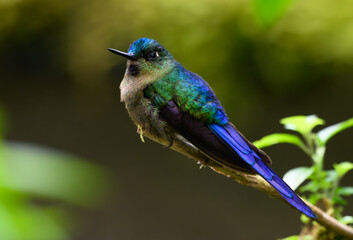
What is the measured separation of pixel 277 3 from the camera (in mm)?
377

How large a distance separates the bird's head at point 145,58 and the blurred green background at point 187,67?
4.09ft

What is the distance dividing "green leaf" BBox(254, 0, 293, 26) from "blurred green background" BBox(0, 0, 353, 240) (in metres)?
1.74

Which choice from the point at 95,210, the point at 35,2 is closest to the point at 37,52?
the point at 35,2

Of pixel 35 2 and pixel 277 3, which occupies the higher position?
pixel 35 2

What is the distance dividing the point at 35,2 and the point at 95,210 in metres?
1.37

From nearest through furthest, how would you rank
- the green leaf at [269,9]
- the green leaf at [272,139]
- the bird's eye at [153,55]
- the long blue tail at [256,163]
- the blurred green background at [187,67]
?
the green leaf at [269,9] → the long blue tail at [256,163] → the bird's eye at [153,55] → the green leaf at [272,139] → the blurred green background at [187,67]

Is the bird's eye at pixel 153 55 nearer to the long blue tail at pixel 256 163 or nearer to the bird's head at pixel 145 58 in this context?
the bird's head at pixel 145 58

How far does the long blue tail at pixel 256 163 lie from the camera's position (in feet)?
2.30

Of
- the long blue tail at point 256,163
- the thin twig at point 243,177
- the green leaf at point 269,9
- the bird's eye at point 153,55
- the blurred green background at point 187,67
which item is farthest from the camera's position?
the blurred green background at point 187,67

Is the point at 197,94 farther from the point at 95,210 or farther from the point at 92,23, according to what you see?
the point at 95,210

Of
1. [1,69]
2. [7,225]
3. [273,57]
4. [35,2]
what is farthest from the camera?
[1,69]

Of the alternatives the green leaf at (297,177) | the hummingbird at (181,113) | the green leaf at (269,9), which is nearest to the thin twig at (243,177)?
the hummingbird at (181,113)

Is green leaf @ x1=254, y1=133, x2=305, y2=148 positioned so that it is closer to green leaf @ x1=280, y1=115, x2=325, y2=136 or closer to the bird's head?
green leaf @ x1=280, y1=115, x2=325, y2=136

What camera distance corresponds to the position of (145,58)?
92 centimetres
